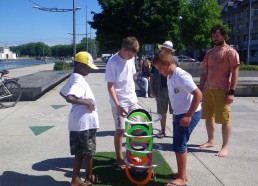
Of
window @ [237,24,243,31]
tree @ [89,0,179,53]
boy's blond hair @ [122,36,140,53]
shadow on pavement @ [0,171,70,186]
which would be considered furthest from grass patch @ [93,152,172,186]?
window @ [237,24,243,31]

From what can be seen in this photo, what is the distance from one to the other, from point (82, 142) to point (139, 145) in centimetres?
71

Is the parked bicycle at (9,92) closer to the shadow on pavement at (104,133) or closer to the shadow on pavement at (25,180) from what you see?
the shadow on pavement at (104,133)

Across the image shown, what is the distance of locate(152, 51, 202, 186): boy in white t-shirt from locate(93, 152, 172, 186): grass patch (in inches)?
12.1

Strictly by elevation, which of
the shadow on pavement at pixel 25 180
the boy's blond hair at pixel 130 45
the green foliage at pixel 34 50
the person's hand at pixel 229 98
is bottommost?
the shadow on pavement at pixel 25 180

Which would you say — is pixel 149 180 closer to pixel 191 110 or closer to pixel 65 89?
pixel 191 110

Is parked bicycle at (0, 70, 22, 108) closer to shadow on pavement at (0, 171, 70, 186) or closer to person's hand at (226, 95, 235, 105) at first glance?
shadow on pavement at (0, 171, 70, 186)

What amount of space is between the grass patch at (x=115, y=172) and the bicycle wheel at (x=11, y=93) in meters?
5.92

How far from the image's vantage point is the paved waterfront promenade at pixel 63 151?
432 centimetres

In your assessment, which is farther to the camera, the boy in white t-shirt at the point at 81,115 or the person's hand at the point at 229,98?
the person's hand at the point at 229,98

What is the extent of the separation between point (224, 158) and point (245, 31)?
2821 inches

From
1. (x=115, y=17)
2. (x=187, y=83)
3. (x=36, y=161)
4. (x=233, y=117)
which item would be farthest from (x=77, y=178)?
(x=115, y=17)

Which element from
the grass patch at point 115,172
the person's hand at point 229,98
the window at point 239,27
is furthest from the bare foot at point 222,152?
the window at point 239,27

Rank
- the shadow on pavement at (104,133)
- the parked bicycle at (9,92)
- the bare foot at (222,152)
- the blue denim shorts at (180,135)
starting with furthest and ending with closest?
the parked bicycle at (9,92), the shadow on pavement at (104,133), the bare foot at (222,152), the blue denim shorts at (180,135)

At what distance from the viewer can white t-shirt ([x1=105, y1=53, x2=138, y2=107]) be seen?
14.4 feet
